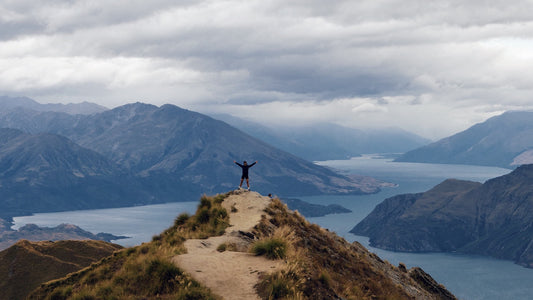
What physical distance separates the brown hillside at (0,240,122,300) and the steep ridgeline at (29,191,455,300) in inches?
2974

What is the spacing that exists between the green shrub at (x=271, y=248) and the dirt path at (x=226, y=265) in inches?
15.8

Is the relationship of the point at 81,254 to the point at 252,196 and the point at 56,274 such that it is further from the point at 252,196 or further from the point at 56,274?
the point at 252,196

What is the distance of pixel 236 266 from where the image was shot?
22.8 m

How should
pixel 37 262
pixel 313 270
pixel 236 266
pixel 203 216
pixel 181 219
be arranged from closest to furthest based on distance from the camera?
pixel 236 266
pixel 313 270
pixel 203 216
pixel 181 219
pixel 37 262

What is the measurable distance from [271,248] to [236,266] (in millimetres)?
2381

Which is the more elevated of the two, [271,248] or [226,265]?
[271,248]

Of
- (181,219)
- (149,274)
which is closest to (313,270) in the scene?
(149,274)

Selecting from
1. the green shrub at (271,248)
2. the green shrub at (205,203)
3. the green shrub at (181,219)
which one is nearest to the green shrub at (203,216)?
the green shrub at (205,203)

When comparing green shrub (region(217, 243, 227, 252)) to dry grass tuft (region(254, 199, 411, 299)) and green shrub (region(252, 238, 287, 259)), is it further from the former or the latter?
green shrub (region(252, 238, 287, 259))

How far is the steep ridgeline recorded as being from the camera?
20.5 m

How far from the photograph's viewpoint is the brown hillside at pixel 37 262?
9400 centimetres

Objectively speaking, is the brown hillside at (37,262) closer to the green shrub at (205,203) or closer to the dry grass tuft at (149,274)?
the green shrub at (205,203)

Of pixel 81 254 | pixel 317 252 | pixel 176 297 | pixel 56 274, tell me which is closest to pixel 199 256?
pixel 176 297

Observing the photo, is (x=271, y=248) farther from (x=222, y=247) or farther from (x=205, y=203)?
(x=205, y=203)
